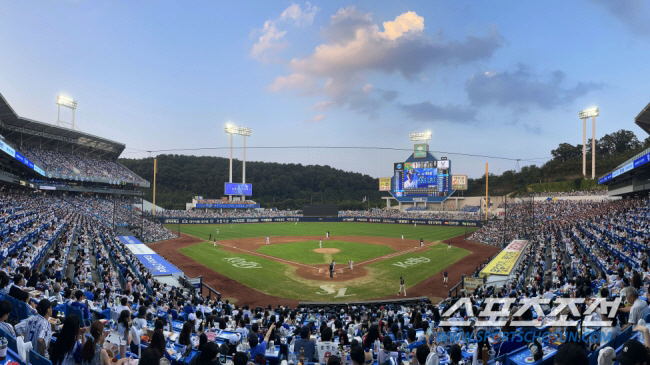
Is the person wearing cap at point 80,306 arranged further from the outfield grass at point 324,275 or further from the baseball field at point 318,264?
the outfield grass at point 324,275

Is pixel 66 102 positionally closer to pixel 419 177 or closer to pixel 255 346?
pixel 419 177

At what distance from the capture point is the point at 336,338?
9562 millimetres

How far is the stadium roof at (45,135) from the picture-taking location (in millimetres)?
45250

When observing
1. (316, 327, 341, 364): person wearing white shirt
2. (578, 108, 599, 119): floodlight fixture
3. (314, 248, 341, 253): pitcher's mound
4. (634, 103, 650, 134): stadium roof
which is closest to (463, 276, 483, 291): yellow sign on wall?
(316, 327, 341, 364): person wearing white shirt

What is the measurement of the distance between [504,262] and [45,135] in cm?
6578

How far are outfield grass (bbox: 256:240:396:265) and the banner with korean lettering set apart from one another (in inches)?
435

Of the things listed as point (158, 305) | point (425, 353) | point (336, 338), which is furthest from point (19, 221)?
point (425, 353)

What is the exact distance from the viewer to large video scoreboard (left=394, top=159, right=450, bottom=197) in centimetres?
7225

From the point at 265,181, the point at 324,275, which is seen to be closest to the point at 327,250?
the point at 324,275

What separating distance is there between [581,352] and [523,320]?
546 centimetres

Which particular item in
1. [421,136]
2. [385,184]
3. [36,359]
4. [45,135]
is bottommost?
[36,359]

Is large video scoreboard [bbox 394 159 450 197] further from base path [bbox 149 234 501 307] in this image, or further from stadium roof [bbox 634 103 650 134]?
stadium roof [bbox 634 103 650 134]

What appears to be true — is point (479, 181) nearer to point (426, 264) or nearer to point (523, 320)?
point (426, 264)

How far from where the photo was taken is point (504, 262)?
24641mm
